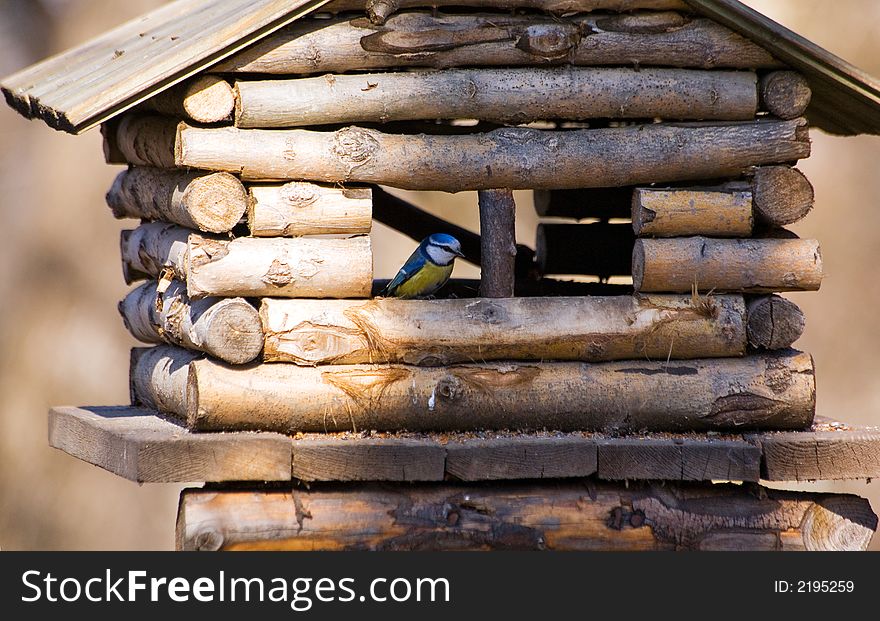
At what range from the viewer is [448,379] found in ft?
22.9

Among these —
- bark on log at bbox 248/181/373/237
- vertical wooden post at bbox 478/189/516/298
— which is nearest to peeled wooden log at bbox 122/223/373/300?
bark on log at bbox 248/181/373/237

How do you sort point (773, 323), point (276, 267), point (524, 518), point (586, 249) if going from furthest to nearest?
point (586, 249) < point (773, 323) < point (524, 518) < point (276, 267)

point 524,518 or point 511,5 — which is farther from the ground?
point 511,5

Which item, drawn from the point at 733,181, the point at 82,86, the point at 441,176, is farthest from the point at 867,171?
the point at 82,86

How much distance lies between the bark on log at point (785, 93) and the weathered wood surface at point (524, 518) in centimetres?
227

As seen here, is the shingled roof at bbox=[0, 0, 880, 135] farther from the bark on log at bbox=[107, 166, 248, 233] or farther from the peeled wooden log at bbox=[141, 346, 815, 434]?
the peeled wooden log at bbox=[141, 346, 815, 434]

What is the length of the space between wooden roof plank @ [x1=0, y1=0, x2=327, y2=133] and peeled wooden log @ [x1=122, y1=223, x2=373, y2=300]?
Result: 0.87 m

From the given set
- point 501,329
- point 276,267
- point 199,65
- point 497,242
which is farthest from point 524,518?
point 199,65

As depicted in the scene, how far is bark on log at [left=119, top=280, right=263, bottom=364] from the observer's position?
669 cm

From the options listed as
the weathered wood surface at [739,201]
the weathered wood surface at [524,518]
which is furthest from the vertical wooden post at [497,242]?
the weathered wood surface at [524,518]

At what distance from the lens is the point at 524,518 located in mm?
6918

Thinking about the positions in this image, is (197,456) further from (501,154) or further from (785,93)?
(785,93)

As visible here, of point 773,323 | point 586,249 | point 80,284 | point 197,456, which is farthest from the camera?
point 80,284

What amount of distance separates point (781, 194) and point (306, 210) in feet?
9.25
